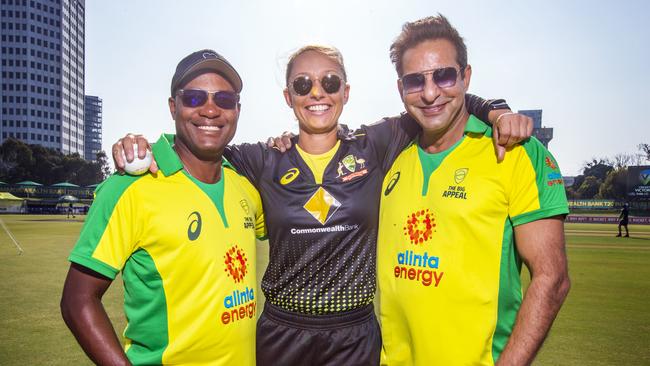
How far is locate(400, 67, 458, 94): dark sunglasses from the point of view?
11.2 ft

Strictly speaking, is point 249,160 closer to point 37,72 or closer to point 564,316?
point 564,316

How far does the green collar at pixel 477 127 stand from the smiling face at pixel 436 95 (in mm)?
Answer: 113

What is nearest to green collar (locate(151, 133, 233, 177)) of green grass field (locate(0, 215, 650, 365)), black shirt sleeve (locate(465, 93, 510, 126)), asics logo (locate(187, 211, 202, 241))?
asics logo (locate(187, 211, 202, 241))

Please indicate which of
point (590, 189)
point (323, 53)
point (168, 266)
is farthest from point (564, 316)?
point (590, 189)

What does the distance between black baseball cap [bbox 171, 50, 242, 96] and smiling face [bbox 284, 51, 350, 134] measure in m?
0.65

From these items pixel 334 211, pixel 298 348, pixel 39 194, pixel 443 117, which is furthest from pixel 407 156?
pixel 39 194

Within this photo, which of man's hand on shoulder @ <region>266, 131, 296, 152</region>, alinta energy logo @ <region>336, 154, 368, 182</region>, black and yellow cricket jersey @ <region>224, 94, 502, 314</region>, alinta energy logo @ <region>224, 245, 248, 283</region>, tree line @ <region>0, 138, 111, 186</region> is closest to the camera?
alinta energy logo @ <region>224, 245, 248, 283</region>

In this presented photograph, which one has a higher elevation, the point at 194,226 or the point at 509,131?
the point at 509,131

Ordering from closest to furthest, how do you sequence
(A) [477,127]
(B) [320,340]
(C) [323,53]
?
(A) [477,127]
(B) [320,340]
(C) [323,53]

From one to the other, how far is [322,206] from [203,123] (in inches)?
47.4

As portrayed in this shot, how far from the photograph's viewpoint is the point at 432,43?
11.4 ft

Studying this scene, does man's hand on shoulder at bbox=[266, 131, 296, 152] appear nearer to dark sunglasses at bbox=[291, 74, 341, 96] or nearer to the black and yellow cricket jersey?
the black and yellow cricket jersey

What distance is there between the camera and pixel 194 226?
Answer: 3.04m

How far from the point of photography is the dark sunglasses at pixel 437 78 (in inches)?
134
